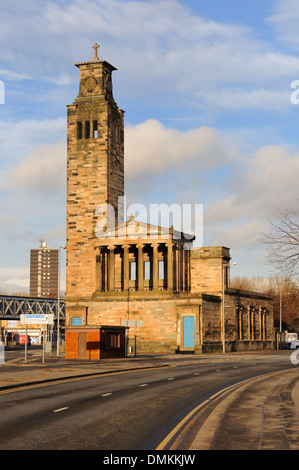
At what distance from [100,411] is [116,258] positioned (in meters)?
65.1

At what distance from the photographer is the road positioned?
14.4m

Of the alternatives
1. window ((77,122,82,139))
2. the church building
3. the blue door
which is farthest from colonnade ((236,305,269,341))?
window ((77,122,82,139))

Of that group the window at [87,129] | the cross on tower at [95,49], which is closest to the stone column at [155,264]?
the window at [87,129]

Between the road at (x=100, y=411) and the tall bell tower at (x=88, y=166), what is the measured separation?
4685 centimetres

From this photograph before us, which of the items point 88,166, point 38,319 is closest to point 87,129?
point 88,166

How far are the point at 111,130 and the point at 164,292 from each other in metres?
21.4

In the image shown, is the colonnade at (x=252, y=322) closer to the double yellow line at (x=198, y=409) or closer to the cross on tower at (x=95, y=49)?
the cross on tower at (x=95, y=49)

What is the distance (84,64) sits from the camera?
265 ft

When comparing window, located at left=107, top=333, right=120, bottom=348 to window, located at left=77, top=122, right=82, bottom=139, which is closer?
window, located at left=107, top=333, right=120, bottom=348

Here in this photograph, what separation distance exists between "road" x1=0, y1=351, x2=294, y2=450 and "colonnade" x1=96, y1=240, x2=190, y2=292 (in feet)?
140

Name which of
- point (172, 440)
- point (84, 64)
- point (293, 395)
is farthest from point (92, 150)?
point (172, 440)

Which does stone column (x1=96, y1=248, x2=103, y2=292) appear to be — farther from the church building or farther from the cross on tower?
the cross on tower

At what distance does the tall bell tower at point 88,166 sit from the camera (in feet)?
257

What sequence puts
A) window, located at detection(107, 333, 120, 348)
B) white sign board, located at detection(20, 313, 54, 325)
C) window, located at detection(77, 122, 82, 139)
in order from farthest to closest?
window, located at detection(77, 122, 82, 139)
window, located at detection(107, 333, 120, 348)
white sign board, located at detection(20, 313, 54, 325)
